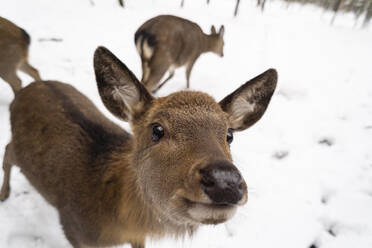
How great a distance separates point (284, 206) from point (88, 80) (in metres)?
4.62

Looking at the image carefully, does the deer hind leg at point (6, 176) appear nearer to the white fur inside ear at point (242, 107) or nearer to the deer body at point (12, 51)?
the deer body at point (12, 51)

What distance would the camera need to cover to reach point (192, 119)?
150 cm

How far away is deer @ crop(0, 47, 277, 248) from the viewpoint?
1216 millimetres

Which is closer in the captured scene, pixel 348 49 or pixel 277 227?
pixel 277 227

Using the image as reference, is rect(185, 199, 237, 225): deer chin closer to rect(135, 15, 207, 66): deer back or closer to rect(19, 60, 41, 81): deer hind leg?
rect(135, 15, 207, 66): deer back

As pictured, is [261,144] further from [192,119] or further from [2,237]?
[2,237]

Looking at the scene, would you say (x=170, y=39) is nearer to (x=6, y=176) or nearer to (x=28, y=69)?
(x=28, y=69)

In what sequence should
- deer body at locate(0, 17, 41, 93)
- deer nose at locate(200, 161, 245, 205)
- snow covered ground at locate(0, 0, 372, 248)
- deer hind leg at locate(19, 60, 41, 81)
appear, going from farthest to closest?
deer hind leg at locate(19, 60, 41, 81) < deer body at locate(0, 17, 41, 93) < snow covered ground at locate(0, 0, 372, 248) < deer nose at locate(200, 161, 245, 205)

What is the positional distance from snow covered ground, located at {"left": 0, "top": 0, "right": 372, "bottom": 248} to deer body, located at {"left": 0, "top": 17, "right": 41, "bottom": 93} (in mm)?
571

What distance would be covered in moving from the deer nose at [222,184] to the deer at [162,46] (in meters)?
4.11

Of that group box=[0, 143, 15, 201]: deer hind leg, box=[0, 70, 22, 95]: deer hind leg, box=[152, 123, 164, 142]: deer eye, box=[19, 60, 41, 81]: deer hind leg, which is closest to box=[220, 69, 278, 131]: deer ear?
box=[152, 123, 164, 142]: deer eye

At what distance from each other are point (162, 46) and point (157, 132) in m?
3.77

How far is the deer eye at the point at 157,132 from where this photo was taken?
1.55 meters

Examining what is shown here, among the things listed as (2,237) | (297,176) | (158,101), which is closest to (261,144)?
(297,176)
